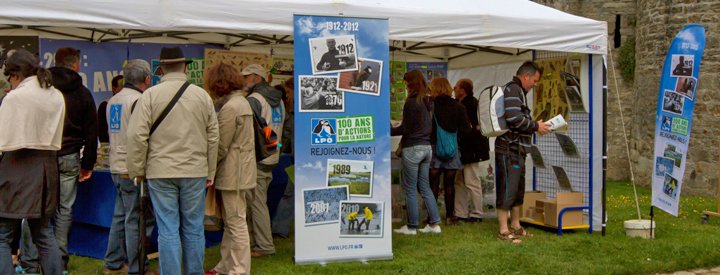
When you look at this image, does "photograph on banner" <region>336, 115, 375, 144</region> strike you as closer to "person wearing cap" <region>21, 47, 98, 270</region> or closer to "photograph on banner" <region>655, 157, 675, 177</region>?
"person wearing cap" <region>21, 47, 98, 270</region>

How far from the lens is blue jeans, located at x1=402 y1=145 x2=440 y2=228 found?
728cm

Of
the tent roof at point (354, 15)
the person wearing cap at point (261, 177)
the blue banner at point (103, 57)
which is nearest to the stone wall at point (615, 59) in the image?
the tent roof at point (354, 15)

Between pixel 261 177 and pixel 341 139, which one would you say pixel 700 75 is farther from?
pixel 261 177

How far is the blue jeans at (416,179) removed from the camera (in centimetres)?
728

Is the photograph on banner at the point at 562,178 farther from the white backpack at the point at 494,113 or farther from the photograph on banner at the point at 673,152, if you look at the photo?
the white backpack at the point at 494,113

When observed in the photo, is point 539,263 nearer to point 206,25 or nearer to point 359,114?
point 359,114

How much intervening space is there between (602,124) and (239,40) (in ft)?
13.8

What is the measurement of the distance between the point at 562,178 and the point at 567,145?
0.41 m

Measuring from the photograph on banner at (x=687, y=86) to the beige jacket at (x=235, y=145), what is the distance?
4489 mm

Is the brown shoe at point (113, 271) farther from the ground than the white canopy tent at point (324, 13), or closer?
closer

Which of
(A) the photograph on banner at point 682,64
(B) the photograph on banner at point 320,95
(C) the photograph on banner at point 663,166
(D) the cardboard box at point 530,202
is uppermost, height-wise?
(A) the photograph on banner at point 682,64

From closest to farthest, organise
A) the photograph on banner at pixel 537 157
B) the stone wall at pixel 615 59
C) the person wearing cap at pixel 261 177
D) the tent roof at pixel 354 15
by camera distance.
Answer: the tent roof at pixel 354 15 < the person wearing cap at pixel 261 177 < the photograph on banner at pixel 537 157 < the stone wall at pixel 615 59

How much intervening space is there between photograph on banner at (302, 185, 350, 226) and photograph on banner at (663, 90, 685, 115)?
12.1 ft

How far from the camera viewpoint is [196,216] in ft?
16.4
